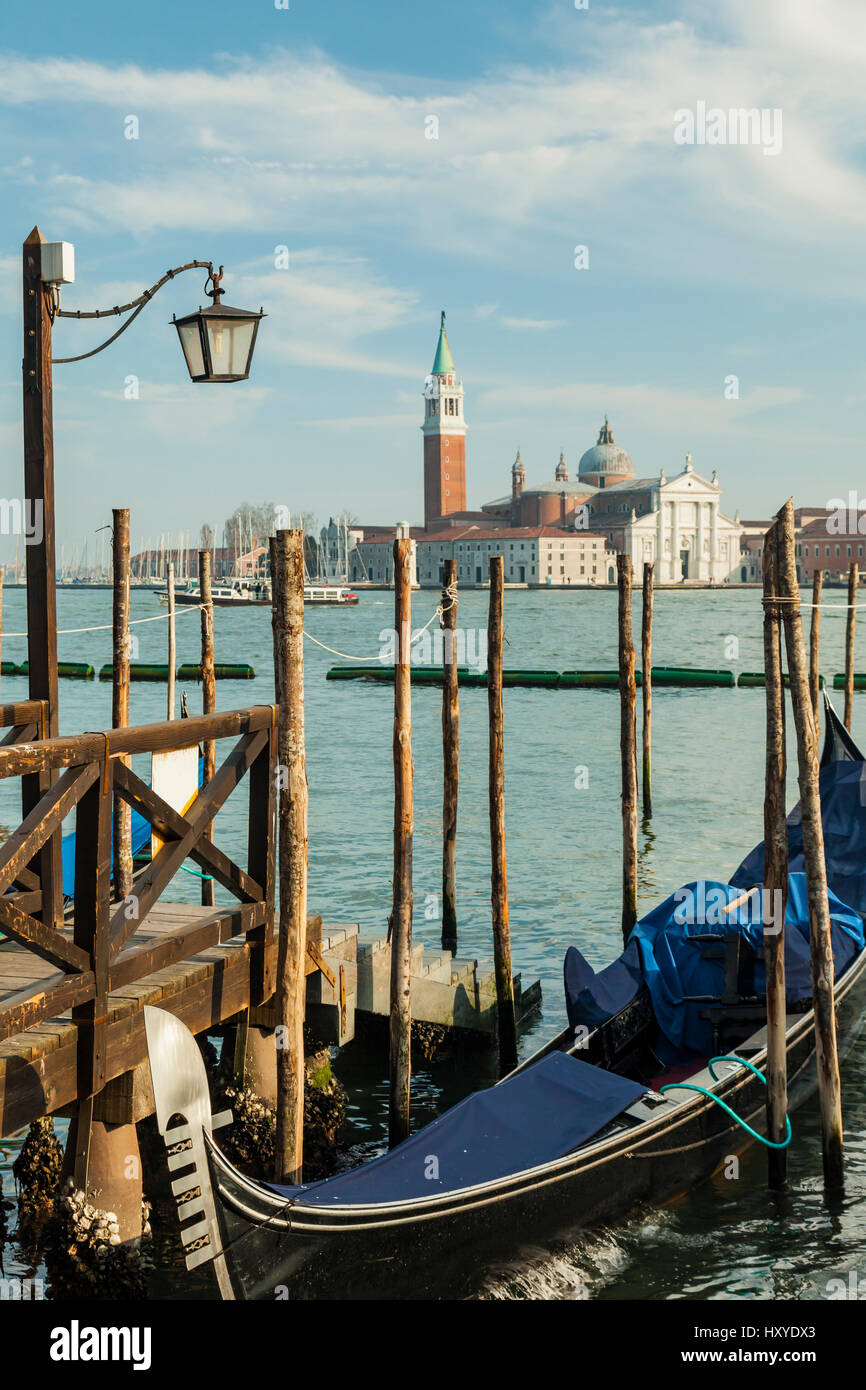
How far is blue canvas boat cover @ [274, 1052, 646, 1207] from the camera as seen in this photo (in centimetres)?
399

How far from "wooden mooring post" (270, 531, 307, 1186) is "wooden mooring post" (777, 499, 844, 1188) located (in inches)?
68.9

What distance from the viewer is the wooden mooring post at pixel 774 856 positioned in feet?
16.2

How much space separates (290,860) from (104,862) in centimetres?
75

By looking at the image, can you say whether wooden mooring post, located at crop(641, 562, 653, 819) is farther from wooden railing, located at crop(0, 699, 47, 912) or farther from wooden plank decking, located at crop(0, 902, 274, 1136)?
wooden railing, located at crop(0, 699, 47, 912)

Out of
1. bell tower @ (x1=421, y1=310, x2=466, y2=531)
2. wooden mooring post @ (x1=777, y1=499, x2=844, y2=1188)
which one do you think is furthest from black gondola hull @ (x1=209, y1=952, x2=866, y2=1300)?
bell tower @ (x1=421, y1=310, x2=466, y2=531)

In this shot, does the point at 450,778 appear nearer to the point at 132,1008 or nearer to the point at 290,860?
the point at 290,860

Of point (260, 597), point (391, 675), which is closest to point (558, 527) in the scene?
point (260, 597)

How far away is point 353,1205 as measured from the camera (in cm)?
383

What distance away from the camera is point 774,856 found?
16.4 ft

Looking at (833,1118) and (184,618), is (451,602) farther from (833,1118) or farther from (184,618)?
(184,618)

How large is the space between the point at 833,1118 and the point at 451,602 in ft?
15.3

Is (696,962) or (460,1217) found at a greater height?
(696,962)

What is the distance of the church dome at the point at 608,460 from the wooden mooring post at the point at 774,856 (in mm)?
104052
